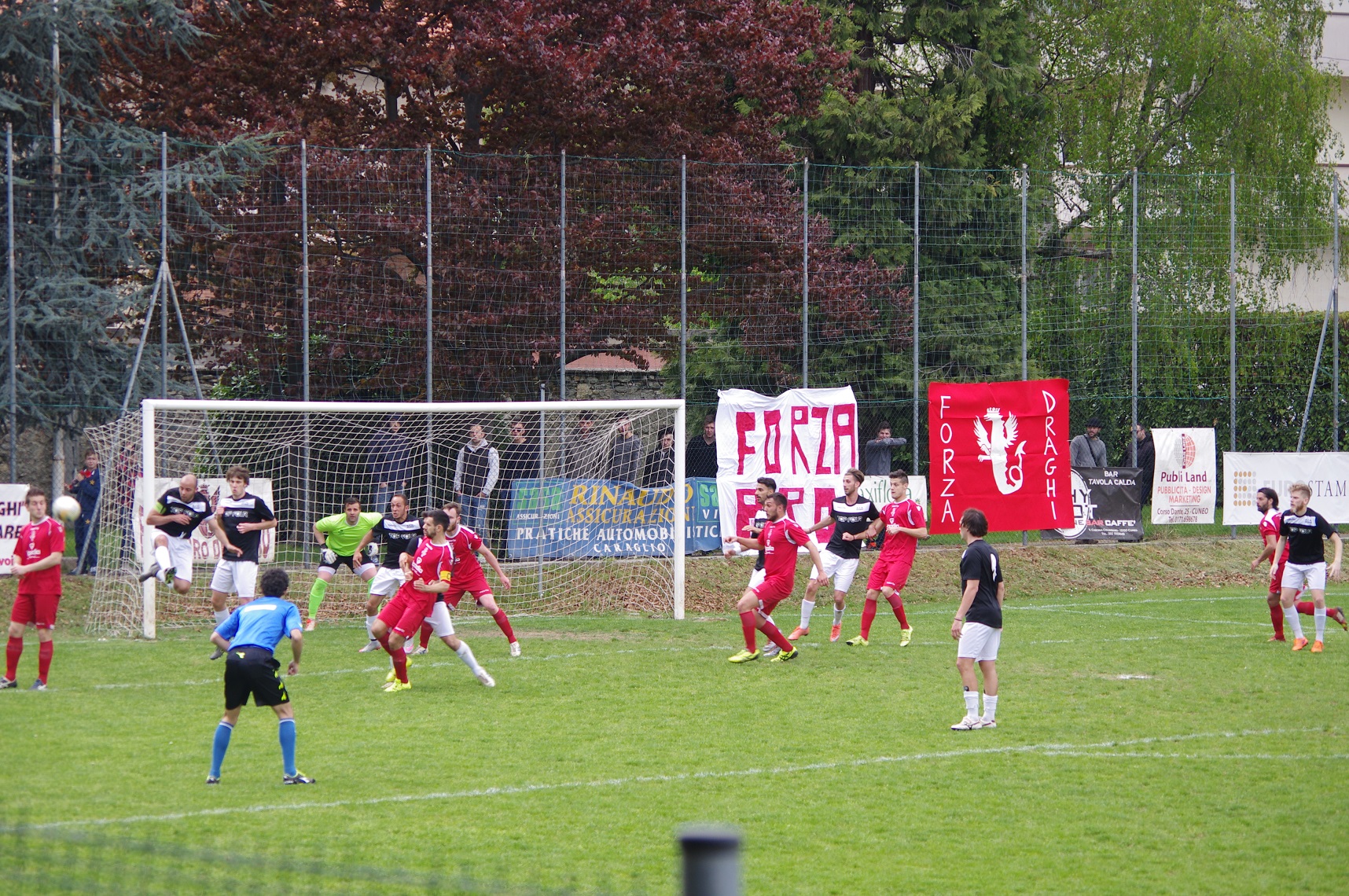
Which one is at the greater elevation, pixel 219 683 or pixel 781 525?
pixel 781 525

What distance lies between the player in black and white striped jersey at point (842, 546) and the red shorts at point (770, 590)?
66.6 inches

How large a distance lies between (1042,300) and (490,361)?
10.7 m

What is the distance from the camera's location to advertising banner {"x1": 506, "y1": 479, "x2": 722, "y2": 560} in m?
21.0

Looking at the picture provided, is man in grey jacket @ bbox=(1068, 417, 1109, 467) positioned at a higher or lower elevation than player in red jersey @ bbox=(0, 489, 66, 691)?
higher

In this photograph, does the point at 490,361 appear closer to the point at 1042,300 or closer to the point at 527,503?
the point at 527,503

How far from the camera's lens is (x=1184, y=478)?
25578 mm

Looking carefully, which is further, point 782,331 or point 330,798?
point 782,331

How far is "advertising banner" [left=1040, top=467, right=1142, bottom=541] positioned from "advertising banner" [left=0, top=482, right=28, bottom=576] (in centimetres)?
1679

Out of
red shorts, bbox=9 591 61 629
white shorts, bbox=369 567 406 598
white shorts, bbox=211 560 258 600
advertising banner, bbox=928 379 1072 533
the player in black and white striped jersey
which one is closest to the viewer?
red shorts, bbox=9 591 61 629

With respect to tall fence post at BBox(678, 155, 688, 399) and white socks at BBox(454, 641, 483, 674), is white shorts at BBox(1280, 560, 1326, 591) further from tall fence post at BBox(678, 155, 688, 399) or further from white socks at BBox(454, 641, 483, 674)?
tall fence post at BBox(678, 155, 688, 399)

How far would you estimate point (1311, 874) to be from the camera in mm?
8094

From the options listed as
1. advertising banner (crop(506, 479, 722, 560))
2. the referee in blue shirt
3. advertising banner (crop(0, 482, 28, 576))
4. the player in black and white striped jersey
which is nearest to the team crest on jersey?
advertising banner (crop(506, 479, 722, 560))

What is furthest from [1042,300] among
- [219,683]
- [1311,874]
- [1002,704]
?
[1311,874]

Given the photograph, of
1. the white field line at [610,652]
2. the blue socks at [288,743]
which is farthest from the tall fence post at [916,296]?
the blue socks at [288,743]
